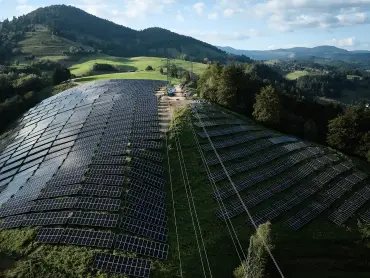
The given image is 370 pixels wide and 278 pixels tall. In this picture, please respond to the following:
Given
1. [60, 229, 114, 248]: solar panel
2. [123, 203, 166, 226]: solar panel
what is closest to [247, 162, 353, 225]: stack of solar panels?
[123, 203, 166, 226]: solar panel

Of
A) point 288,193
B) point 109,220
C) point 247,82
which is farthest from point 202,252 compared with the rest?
point 247,82

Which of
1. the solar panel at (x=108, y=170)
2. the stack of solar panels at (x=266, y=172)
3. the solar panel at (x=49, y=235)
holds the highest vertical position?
the solar panel at (x=108, y=170)

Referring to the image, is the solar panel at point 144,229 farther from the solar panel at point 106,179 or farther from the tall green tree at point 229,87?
the tall green tree at point 229,87

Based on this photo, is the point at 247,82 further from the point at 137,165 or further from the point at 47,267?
the point at 47,267

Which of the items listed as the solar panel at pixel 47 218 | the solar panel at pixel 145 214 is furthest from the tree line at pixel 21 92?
the solar panel at pixel 145 214

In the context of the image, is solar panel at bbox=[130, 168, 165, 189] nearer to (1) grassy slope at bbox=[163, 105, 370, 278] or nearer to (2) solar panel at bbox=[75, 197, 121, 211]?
(1) grassy slope at bbox=[163, 105, 370, 278]

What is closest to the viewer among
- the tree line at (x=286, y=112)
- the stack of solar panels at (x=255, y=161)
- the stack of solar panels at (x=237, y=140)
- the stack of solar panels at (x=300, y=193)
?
the stack of solar panels at (x=300, y=193)
